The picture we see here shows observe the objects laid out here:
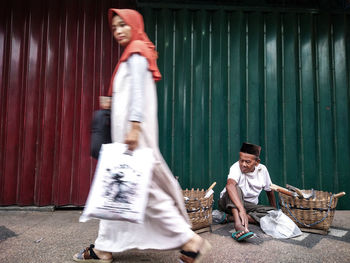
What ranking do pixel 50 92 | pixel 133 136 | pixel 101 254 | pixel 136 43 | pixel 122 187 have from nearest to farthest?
pixel 122 187, pixel 133 136, pixel 136 43, pixel 101 254, pixel 50 92

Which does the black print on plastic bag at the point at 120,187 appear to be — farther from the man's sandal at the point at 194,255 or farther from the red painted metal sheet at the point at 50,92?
the red painted metal sheet at the point at 50,92

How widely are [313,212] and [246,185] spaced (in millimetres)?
696

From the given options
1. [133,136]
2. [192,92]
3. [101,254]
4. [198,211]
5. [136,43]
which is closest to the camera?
[133,136]

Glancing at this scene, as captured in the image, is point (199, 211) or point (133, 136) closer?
point (133, 136)

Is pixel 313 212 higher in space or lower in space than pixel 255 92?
lower

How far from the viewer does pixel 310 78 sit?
142 inches

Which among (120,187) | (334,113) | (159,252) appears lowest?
(159,252)

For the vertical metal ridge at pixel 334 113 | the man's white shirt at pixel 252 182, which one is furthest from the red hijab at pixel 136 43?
the vertical metal ridge at pixel 334 113

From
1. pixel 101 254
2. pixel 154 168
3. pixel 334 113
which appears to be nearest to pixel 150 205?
pixel 154 168

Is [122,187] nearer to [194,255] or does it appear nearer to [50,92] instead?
[194,255]

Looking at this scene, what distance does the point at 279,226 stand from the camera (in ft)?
8.10

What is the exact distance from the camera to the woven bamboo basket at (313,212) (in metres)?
2.46

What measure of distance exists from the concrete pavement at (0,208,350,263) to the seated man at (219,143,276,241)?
0.19 meters

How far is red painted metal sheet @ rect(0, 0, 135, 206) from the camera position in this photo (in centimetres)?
339
